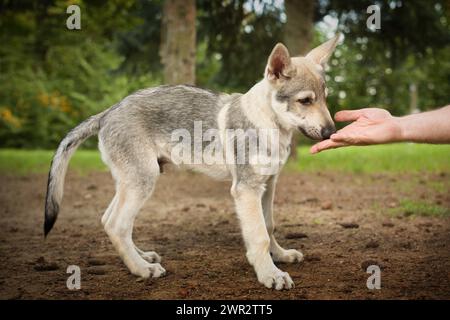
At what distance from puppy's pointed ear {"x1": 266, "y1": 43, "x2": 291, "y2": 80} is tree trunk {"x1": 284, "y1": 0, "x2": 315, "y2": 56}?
796 centimetres

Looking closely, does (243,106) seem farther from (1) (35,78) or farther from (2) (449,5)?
(1) (35,78)

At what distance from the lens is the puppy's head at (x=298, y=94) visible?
13.5ft

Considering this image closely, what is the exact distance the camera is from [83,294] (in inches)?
151

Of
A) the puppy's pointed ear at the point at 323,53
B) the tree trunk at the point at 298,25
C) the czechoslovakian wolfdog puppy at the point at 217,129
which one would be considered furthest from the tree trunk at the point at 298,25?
the czechoslovakian wolfdog puppy at the point at 217,129

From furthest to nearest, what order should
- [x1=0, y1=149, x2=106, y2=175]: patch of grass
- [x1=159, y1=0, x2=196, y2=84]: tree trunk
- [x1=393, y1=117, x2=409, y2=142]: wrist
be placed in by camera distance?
[x1=0, y1=149, x2=106, y2=175]: patch of grass < [x1=159, y1=0, x2=196, y2=84]: tree trunk < [x1=393, y1=117, x2=409, y2=142]: wrist

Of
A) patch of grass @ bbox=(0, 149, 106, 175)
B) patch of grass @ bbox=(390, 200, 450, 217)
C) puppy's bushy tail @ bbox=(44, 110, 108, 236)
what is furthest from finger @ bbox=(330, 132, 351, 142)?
patch of grass @ bbox=(0, 149, 106, 175)

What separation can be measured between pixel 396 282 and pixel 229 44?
404 inches

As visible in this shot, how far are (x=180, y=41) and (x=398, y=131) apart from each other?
689 cm

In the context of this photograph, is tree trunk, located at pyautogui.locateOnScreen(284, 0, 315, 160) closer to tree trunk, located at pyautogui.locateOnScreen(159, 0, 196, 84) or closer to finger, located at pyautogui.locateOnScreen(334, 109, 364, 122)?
tree trunk, located at pyautogui.locateOnScreen(159, 0, 196, 84)

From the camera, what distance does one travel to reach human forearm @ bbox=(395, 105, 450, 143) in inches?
152

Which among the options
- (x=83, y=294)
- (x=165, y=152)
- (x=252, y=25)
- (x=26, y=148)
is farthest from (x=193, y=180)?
(x=26, y=148)

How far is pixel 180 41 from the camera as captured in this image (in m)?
10.2

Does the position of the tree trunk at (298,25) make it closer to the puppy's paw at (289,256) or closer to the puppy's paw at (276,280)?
the puppy's paw at (289,256)

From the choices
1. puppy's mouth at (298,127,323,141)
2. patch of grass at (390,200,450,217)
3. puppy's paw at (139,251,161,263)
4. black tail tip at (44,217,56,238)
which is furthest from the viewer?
patch of grass at (390,200,450,217)
